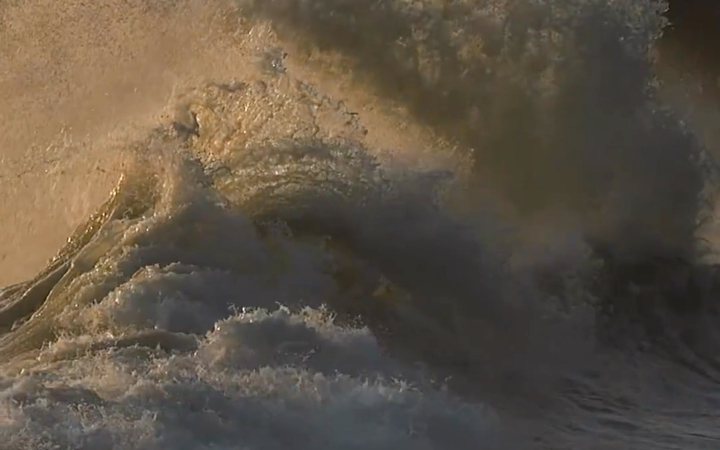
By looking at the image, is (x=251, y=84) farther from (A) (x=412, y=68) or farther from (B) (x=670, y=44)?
(B) (x=670, y=44)

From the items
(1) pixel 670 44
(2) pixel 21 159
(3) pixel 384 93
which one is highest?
(1) pixel 670 44

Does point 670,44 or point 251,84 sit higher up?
point 670,44

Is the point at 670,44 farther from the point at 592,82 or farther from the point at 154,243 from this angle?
the point at 154,243

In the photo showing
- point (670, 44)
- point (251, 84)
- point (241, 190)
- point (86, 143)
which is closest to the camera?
point (241, 190)

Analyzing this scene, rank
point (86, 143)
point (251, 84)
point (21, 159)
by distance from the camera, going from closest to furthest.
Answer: point (251, 84)
point (86, 143)
point (21, 159)

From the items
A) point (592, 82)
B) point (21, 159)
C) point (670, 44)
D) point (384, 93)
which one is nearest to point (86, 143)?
point (21, 159)

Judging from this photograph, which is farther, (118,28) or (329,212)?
(118,28)
